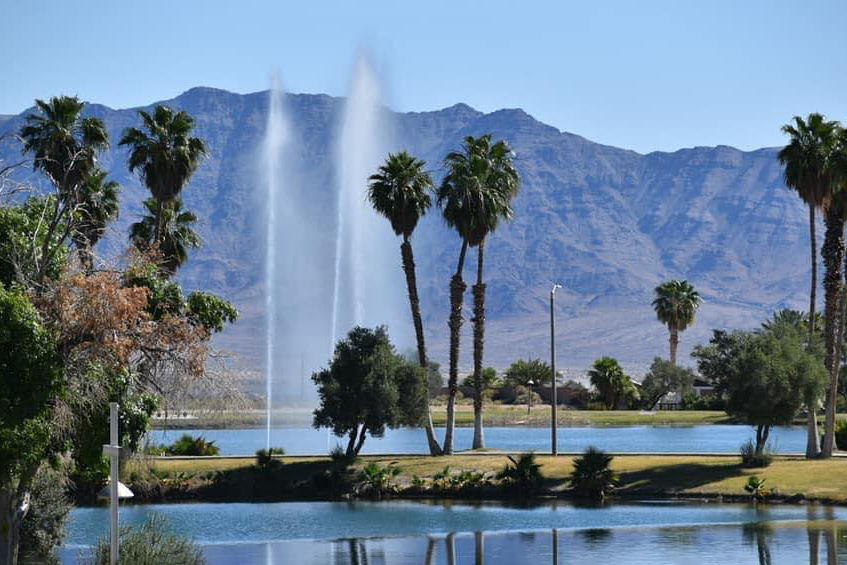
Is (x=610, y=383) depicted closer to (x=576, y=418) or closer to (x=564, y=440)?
(x=576, y=418)

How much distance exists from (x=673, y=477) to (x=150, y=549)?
3168 centimetres

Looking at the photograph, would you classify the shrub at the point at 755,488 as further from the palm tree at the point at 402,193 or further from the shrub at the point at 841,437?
the palm tree at the point at 402,193

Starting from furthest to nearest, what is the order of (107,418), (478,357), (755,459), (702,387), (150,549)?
(702,387) → (478,357) → (755,459) → (150,549) → (107,418)

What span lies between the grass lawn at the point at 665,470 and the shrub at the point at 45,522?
11182 mm

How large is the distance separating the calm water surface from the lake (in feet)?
69.3

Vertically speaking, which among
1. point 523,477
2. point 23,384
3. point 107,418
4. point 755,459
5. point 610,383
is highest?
point 610,383

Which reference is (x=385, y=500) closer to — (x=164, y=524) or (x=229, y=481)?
(x=229, y=481)

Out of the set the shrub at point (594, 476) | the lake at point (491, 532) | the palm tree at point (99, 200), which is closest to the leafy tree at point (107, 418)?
the lake at point (491, 532)

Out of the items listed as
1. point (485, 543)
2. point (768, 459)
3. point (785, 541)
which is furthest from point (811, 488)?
point (485, 543)

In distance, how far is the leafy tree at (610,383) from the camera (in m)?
131

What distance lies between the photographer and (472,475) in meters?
59.5

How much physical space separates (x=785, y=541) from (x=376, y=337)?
28.2m

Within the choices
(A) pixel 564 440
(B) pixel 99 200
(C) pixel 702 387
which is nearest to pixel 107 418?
(B) pixel 99 200

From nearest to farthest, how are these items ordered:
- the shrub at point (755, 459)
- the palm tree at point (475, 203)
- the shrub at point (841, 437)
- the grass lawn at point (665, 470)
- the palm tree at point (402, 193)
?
the grass lawn at point (665, 470)
the shrub at point (755, 459)
the shrub at point (841, 437)
the palm tree at point (402, 193)
the palm tree at point (475, 203)
